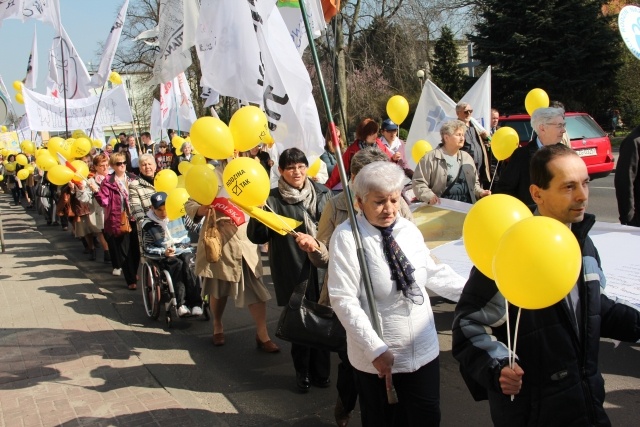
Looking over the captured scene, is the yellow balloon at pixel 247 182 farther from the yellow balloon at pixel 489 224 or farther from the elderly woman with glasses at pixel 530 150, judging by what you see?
the elderly woman with glasses at pixel 530 150

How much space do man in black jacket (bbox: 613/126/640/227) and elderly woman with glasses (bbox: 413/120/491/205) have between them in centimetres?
119

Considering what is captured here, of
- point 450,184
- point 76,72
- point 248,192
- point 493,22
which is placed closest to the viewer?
point 248,192

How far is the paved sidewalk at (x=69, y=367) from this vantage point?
180 inches

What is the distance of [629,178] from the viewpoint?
5.55m

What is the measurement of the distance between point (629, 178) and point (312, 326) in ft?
11.0

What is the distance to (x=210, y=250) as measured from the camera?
18.5ft

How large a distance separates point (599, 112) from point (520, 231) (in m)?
32.3

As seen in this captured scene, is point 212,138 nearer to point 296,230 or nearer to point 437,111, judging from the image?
point 296,230

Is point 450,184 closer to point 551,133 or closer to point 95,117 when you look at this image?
point 551,133

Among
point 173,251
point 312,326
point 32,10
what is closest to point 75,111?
point 32,10

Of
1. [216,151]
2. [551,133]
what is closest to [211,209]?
[216,151]

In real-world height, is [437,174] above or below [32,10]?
below

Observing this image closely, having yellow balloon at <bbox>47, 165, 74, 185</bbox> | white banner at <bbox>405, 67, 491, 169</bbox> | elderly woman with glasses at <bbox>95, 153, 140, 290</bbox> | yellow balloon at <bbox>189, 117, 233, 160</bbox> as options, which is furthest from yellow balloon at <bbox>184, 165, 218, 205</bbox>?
white banner at <bbox>405, 67, 491, 169</bbox>

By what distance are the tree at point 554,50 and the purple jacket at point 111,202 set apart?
24.1 meters
